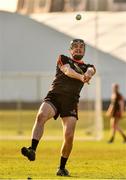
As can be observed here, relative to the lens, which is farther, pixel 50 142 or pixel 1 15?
pixel 1 15

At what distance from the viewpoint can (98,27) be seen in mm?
34969

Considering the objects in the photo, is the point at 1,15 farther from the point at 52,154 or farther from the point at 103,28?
the point at 52,154

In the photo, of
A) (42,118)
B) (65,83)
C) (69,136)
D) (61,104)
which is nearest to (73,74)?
(65,83)

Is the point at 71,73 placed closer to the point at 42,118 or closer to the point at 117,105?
the point at 42,118

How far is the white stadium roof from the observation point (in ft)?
112

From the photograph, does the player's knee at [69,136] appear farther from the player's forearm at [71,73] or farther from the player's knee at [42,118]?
the player's forearm at [71,73]

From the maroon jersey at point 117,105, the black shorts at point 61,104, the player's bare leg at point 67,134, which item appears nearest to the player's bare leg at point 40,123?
the black shorts at point 61,104

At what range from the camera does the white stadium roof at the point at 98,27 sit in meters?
34.3

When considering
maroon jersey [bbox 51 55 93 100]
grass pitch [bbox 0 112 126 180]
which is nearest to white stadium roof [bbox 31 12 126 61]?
grass pitch [bbox 0 112 126 180]

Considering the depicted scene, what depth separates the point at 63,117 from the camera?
15.6 m

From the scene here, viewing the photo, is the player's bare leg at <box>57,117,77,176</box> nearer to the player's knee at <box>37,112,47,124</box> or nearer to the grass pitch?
the grass pitch

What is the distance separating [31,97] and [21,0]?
11.0 meters

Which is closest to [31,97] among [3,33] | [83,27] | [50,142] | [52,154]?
[83,27]

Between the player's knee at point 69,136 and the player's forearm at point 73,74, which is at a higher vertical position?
the player's forearm at point 73,74
